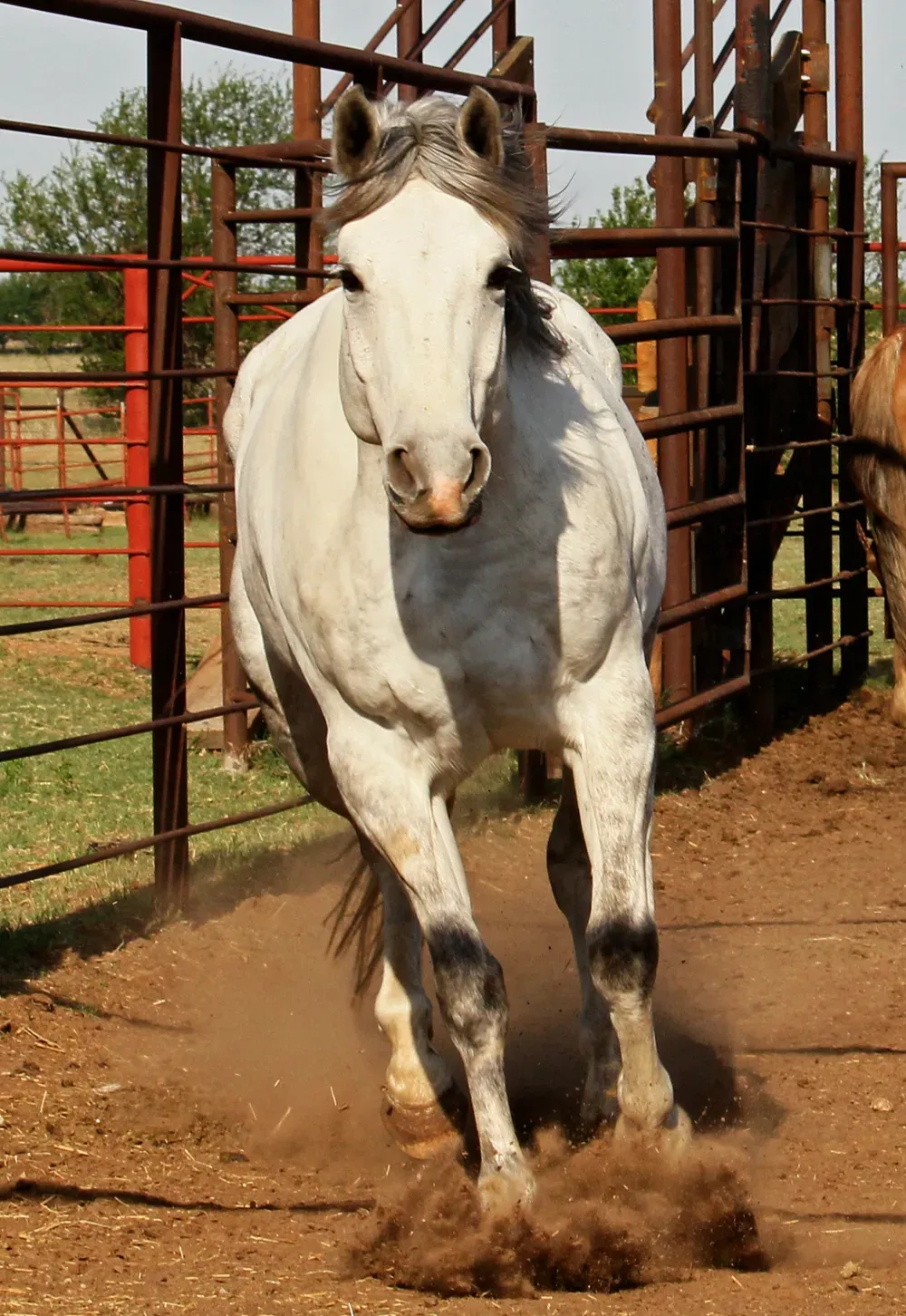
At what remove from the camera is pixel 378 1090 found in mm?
4371

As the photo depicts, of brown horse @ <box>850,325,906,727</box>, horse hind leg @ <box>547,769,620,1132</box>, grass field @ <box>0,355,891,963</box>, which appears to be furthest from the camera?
brown horse @ <box>850,325,906,727</box>

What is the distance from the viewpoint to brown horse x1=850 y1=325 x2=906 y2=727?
321 inches

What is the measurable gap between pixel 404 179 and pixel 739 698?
19.0ft

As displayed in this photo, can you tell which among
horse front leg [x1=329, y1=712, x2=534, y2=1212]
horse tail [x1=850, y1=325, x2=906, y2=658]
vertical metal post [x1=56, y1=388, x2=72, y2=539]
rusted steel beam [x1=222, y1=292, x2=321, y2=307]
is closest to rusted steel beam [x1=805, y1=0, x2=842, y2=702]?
horse tail [x1=850, y1=325, x2=906, y2=658]

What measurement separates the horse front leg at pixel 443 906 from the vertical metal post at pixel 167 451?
2028mm

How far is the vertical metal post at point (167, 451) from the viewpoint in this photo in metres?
5.21

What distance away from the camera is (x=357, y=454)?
3.36 m

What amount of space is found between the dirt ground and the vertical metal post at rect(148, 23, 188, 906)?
35cm

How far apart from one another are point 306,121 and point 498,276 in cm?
520

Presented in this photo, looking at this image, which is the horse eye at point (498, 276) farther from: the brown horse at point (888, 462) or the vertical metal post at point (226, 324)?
the brown horse at point (888, 462)

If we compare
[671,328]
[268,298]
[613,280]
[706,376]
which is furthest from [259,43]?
[613,280]

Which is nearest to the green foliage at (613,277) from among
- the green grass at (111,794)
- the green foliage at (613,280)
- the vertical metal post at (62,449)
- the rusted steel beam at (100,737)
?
the green foliage at (613,280)

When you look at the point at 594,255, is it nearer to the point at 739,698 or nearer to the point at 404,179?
the point at 739,698

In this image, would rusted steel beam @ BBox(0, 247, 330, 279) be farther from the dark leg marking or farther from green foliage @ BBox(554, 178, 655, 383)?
green foliage @ BBox(554, 178, 655, 383)
